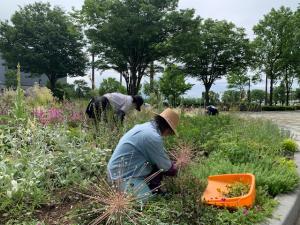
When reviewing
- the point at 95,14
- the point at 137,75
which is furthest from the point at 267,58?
the point at 95,14

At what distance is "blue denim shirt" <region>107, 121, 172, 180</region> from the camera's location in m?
4.29

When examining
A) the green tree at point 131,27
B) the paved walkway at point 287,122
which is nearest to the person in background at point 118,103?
the paved walkway at point 287,122

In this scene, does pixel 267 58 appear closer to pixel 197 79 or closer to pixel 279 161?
pixel 197 79

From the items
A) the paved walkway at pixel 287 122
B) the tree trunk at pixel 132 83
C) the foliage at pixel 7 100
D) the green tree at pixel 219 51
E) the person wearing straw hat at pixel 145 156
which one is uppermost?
the green tree at pixel 219 51

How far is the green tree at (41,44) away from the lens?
36.5 m

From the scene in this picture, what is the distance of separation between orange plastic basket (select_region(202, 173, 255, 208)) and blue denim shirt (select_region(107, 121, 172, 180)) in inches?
26.1

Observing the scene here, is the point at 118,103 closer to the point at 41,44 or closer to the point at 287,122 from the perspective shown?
the point at 287,122

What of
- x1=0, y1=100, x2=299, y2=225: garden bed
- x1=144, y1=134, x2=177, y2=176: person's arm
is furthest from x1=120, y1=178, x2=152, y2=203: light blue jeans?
x1=144, y1=134, x2=177, y2=176: person's arm

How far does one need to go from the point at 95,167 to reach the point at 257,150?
303 centimetres

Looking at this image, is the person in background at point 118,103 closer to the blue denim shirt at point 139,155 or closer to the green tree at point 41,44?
the blue denim shirt at point 139,155

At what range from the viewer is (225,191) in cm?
487

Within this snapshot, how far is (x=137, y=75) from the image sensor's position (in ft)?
98.2

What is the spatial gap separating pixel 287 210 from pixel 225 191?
0.78m

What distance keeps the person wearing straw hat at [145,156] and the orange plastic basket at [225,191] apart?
564 mm
